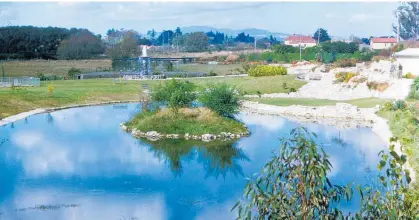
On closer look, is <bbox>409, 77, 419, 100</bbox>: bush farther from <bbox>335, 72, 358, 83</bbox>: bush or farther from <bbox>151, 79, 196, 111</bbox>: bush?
<bbox>151, 79, 196, 111</bbox>: bush

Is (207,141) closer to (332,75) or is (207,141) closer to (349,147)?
(349,147)

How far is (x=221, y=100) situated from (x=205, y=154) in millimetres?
5446

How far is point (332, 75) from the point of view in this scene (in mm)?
38750

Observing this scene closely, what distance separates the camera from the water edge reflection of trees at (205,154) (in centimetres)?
1634

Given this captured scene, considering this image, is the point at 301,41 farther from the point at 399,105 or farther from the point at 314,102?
the point at 399,105

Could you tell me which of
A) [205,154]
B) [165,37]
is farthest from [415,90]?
[165,37]

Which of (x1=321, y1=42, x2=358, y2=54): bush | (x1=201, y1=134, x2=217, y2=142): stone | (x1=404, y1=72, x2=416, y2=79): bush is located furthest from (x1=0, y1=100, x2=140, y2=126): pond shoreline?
(x1=321, y1=42, x2=358, y2=54): bush

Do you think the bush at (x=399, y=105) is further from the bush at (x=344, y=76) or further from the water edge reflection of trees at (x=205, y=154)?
the bush at (x=344, y=76)

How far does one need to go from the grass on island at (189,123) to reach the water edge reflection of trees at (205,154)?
104 cm

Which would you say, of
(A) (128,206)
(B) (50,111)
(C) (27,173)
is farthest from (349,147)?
(B) (50,111)

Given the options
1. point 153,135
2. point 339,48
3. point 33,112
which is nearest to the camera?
point 153,135

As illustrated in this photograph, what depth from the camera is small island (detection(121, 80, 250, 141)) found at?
21.6 metres

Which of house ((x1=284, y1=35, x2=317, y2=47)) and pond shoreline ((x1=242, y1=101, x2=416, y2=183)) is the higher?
house ((x1=284, y1=35, x2=317, y2=47))

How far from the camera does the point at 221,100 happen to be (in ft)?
77.2
